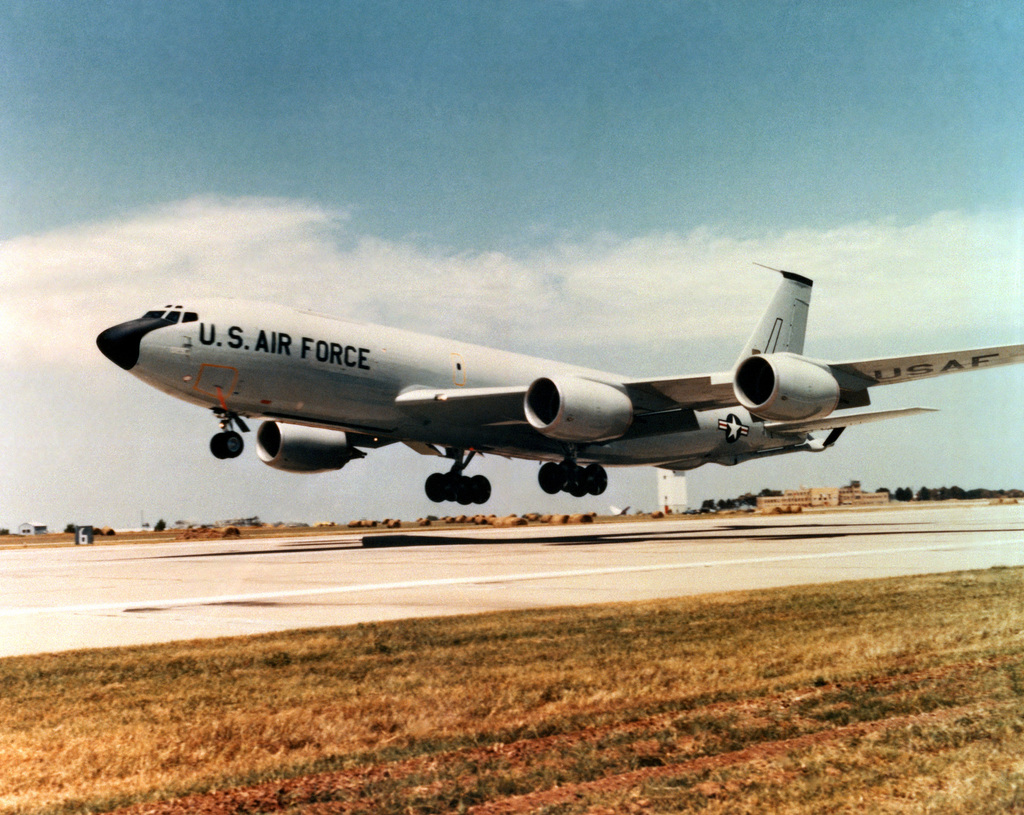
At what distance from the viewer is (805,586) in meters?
11.9

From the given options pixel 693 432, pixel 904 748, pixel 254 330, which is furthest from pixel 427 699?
pixel 693 432

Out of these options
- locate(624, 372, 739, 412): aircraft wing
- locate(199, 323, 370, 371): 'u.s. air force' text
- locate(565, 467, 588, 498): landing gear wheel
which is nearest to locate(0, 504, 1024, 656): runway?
locate(199, 323, 370, 371): 'u.s. air force' text

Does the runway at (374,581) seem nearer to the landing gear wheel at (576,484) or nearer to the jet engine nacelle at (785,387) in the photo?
the jet engine nacelle at (785,387)

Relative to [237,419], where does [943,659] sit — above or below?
below

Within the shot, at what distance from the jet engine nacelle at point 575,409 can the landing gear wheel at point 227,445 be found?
9.41 metres

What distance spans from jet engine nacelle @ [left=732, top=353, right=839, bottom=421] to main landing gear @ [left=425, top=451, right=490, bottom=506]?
14.7m

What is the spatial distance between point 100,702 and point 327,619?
3.85 metres

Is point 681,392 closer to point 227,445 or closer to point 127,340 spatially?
point 227,445

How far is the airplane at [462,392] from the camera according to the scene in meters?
25.5

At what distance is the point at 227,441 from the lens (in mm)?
27188

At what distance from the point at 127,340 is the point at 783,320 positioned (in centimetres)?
2807

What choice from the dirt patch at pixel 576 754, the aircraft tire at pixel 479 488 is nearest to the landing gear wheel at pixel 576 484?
the aircraft tire at pixel 479 488

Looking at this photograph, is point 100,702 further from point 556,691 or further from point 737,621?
point 737,621

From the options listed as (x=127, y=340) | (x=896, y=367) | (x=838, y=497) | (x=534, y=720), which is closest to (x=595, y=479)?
(x=896, y=367)
